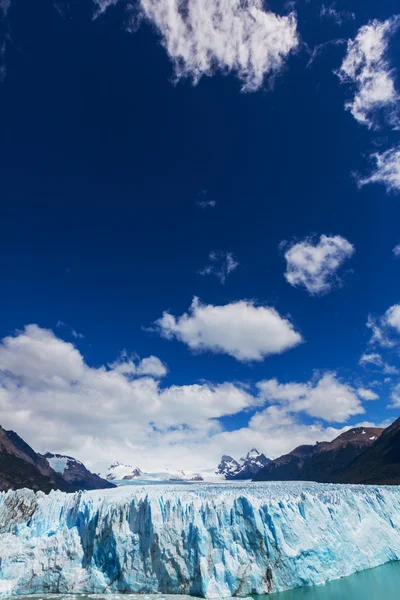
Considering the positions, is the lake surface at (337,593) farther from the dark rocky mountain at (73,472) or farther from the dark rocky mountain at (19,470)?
the dark rocky mountain at (73,472)

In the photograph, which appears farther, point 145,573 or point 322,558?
point 322,558

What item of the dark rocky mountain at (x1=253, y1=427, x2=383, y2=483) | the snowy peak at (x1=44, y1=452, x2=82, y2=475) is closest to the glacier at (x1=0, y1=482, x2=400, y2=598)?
the dark rocky mountain at (x1=253, y1=427, x2=383, y2=483)

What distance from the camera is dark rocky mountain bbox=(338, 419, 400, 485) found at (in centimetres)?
9603

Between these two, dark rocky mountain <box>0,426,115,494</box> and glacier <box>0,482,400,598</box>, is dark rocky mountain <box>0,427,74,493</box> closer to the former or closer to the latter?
dark rocky mountain <box>0,426,115,494</box>

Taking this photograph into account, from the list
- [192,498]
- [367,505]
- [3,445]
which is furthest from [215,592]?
[3,445]

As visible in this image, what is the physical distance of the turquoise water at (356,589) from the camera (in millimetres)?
22562

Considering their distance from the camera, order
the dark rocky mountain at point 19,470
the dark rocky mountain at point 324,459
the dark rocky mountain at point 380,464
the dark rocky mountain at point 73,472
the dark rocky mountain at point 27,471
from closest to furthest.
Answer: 1. the dark rocky mountain at point 380,464
2. the dark rocky mountain at point 19,470
3. the dark rocky mountain at point 27,471
4. the dark rocky mountain at point 324,459
5. the dark rocky mountain at point 73,472

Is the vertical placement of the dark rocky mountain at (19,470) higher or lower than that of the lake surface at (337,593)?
higher

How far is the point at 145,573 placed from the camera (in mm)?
24234

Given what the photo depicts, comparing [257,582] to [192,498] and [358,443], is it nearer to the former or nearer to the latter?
[192,498]

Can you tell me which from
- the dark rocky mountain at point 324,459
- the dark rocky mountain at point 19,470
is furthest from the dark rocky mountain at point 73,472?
the dark rocky mountain at point 324,459

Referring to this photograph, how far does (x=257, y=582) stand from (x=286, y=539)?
347 cm

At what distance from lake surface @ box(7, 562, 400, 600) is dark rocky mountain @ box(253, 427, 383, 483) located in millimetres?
113253

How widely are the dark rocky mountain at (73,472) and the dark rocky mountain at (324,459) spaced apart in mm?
83624
